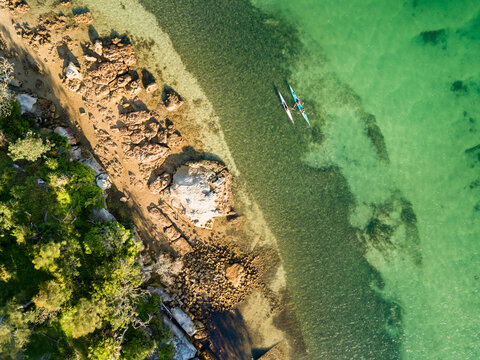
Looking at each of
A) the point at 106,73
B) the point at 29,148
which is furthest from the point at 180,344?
the point at 106,73

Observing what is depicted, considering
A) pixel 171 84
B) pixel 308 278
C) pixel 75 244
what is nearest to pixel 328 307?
pixel 308 278

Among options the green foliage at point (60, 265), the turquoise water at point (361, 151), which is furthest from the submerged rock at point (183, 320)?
the turquoise water at point (361, 151)

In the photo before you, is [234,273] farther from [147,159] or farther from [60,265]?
[60,265]

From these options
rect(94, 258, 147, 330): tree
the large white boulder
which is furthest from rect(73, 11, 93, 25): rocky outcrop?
rect(94, 258, 147, 330): tree

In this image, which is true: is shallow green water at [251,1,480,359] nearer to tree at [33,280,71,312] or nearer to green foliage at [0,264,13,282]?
tree at [33,280,71,312]

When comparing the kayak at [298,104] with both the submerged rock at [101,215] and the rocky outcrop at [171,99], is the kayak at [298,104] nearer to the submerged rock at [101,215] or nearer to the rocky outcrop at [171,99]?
the rocky outcrop at [171,99]

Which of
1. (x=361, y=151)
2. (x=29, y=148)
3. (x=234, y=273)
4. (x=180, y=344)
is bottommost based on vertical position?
(x=180, y=344)
